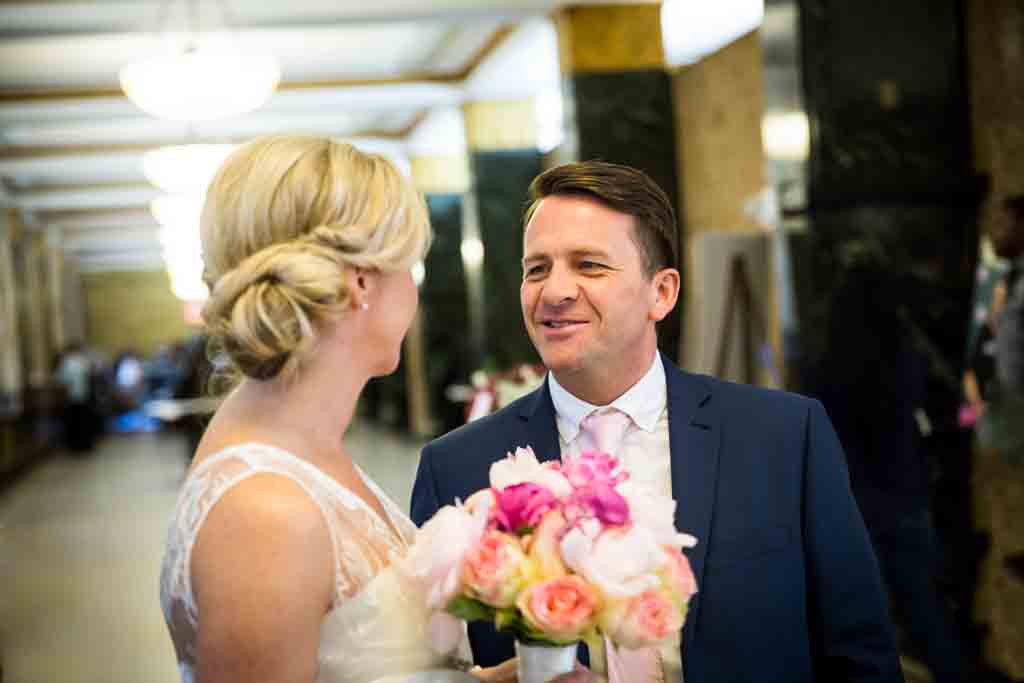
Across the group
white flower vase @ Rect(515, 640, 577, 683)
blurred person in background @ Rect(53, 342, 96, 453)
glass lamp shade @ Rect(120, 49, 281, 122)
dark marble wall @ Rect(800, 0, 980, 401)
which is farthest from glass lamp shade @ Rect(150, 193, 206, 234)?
white flower vase @ Rect(515, 640, 577, 683)

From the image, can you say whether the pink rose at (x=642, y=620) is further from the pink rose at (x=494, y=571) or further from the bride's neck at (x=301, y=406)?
the bride's neck at (x=301, y=406)

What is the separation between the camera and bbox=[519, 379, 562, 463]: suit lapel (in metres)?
2.52

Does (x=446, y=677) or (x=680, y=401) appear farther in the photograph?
Answer: (x=680, y=401)

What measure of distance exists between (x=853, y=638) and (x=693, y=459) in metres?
0.42

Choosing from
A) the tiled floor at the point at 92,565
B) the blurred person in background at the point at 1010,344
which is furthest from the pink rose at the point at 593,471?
the tiled floor at the point at 92,565

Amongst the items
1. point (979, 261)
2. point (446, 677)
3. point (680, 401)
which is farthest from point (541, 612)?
point (979, 261)

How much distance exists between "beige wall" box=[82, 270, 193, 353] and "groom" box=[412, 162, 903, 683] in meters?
39.7

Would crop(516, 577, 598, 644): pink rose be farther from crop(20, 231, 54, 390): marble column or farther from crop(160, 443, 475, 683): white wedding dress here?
crop(20, 231, 54, 390): marble column

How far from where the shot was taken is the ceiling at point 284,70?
10.1 meters

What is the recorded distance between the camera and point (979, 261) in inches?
223

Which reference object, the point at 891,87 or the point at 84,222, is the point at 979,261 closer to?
the point at 891,87

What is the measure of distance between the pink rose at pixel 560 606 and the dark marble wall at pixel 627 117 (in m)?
8.67

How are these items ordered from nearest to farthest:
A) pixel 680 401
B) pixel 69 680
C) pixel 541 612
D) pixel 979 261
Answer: pixel 541 612
pixel 680 401
pixel 979 261
pixel 69 680

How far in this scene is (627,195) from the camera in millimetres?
2516
